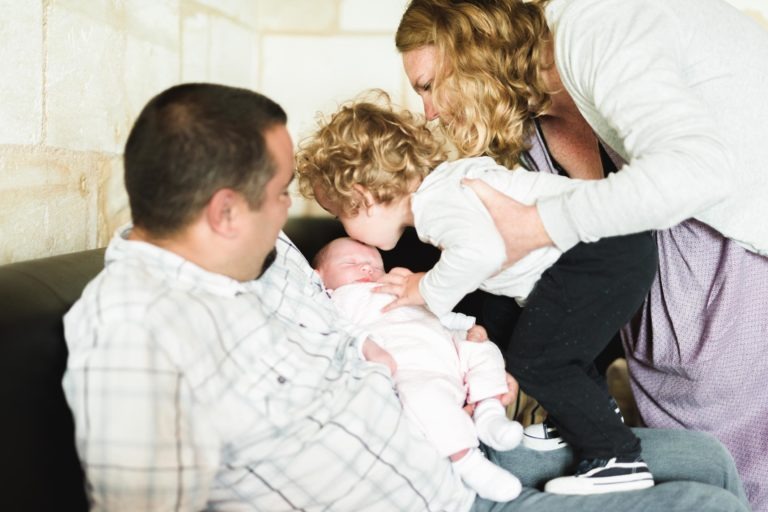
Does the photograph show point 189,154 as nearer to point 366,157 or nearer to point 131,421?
point 131,421

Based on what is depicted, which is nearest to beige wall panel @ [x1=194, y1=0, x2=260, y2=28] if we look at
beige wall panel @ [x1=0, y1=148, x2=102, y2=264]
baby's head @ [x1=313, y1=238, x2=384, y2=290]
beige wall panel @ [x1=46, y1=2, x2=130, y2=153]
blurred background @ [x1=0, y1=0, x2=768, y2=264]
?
blurred background @ [x1=0, y1=0, x2=768, y2=264]

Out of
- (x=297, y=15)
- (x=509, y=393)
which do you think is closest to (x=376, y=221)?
(x=509, y=393)

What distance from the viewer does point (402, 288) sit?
1.63 metres

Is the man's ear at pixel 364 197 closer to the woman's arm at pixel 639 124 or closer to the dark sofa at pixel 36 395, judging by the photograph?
the woman's arm at pixel 639 124

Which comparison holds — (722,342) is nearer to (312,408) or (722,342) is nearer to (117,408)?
(312,408)

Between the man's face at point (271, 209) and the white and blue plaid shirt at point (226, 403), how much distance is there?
0.05m

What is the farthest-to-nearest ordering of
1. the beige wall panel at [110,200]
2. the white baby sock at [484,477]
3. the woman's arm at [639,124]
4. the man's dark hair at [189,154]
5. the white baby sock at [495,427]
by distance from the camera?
1. the beige wall panel at [110,200]
2. the white baby sock at [495,427]
3. the white baby sock at [484,477]
4. the woman's arm at [639,124]
5. the man's dark hair at [189,154]

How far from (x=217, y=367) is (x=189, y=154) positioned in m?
0.29

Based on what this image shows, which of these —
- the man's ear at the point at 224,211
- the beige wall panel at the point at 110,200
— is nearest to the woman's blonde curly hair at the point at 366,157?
the beige wall panel at the point at 110,200

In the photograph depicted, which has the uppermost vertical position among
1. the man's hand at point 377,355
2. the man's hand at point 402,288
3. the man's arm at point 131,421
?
the man's arm at point 131,421

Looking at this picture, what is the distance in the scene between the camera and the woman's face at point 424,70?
5.39 ft

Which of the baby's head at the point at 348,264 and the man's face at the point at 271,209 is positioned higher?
the man's face at the point at 271,209

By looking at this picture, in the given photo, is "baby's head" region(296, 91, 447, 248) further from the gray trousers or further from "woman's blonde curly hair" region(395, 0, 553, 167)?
the gray trousers

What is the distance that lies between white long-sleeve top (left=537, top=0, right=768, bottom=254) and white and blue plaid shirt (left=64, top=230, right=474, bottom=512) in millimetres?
479
